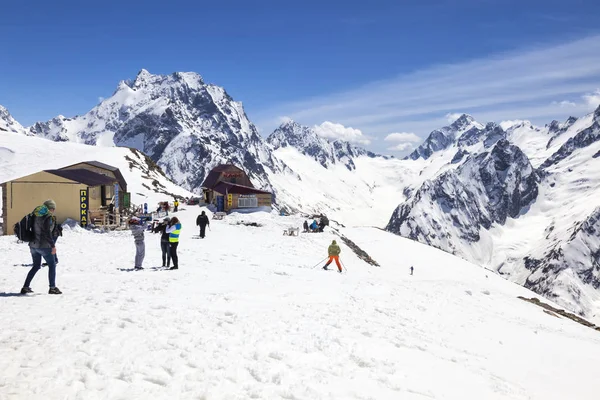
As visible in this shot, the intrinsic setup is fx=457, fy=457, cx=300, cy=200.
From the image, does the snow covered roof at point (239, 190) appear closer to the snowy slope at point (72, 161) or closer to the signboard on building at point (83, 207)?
the snowy slope at point (72, 161)

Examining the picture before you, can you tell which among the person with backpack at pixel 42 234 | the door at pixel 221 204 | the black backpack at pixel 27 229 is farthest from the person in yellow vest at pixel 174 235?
the door at pixel 221 204

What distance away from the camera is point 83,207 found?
3825cm

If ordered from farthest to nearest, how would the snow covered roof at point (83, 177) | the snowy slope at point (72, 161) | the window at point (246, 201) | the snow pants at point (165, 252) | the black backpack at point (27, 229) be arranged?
the snowy slope at point (72, 161) → the window at point (246, 201) → the snow covered roof at point (83, 177) → the snow pants at point (165, 252) → the black backpack at point (27, 229)

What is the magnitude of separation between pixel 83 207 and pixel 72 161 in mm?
46094

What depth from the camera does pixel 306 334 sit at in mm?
11609

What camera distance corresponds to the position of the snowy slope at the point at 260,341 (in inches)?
321

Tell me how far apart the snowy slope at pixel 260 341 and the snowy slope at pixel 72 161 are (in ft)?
170

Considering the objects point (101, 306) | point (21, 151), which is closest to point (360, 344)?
point (101, 306)

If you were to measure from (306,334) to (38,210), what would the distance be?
858cm

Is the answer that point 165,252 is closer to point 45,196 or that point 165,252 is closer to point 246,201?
point 45,196

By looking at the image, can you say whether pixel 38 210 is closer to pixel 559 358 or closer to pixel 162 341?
pixel 162 341

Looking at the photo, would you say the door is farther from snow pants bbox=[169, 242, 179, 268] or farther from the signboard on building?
snow pants bbox=[169, 242, 179, 268]

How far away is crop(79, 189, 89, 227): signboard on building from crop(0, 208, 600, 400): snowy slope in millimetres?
14757

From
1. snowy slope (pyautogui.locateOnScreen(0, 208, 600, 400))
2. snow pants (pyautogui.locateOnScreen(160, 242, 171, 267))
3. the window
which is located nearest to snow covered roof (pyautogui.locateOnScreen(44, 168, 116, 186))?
the window
